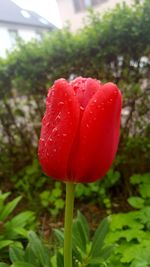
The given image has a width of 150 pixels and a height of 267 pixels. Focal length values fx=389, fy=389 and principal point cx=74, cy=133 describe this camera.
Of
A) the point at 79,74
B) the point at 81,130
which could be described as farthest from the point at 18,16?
the point at 81,130

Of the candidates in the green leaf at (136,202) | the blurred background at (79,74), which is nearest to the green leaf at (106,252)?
the green leaf at (136,202)

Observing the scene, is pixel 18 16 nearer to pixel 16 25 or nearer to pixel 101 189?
pixel 16 25

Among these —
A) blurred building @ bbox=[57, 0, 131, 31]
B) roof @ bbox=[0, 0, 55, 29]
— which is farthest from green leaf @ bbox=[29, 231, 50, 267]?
roof @ bbox=[0, 0, 55, 29]

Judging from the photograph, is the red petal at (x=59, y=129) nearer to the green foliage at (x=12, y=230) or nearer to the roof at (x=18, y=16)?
the green foliage at (x=12, y=230)

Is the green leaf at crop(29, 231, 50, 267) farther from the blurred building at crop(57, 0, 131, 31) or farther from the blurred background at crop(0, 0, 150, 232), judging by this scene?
the blurred building at crop(57, 0, 131, 31)

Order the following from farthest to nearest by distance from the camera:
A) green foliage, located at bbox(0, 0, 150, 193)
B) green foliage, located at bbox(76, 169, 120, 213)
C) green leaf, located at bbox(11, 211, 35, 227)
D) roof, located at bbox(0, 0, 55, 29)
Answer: roof, located at bbox(0, 0, 55, 29)
green foliage, located at bbox(76, 169, 120, 213)
green foliage, located at bbox(0, 0, 150, 193)
green leaf, located at bbox(11, 211, 35, 227)

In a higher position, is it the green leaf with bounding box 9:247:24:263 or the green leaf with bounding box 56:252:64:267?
the green leaf with bounding box 56:252:64:267
